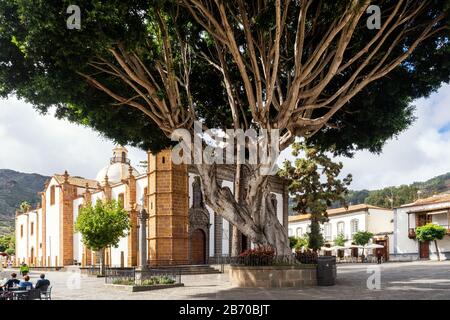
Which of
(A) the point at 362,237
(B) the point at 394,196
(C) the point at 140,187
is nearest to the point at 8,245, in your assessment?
(C) the point at 140,187

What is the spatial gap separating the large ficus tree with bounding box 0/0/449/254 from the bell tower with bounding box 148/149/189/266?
1377 cm

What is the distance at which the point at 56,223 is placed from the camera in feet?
184

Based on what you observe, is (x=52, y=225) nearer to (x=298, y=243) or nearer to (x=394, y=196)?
(x=298, y=243)

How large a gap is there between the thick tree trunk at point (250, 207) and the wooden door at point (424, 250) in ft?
127

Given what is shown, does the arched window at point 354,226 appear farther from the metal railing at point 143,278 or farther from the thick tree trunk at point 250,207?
the thick tree trunk at point 250,207

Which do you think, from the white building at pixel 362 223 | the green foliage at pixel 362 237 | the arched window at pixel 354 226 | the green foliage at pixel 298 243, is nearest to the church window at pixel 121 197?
the green foliage at pixel 298 243

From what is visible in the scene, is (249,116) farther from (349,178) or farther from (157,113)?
(349,178)

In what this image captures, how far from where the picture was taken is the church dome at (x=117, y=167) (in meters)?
55.9

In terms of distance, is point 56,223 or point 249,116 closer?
point 249,116

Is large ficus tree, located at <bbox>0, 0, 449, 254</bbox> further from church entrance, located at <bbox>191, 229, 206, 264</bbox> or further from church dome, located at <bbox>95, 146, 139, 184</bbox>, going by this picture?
church dome, located at <bbox>95, 146, 139, 184</bbox>

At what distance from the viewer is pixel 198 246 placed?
3800cm

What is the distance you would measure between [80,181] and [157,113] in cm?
4229

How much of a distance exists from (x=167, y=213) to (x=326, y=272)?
18482 millimetres
